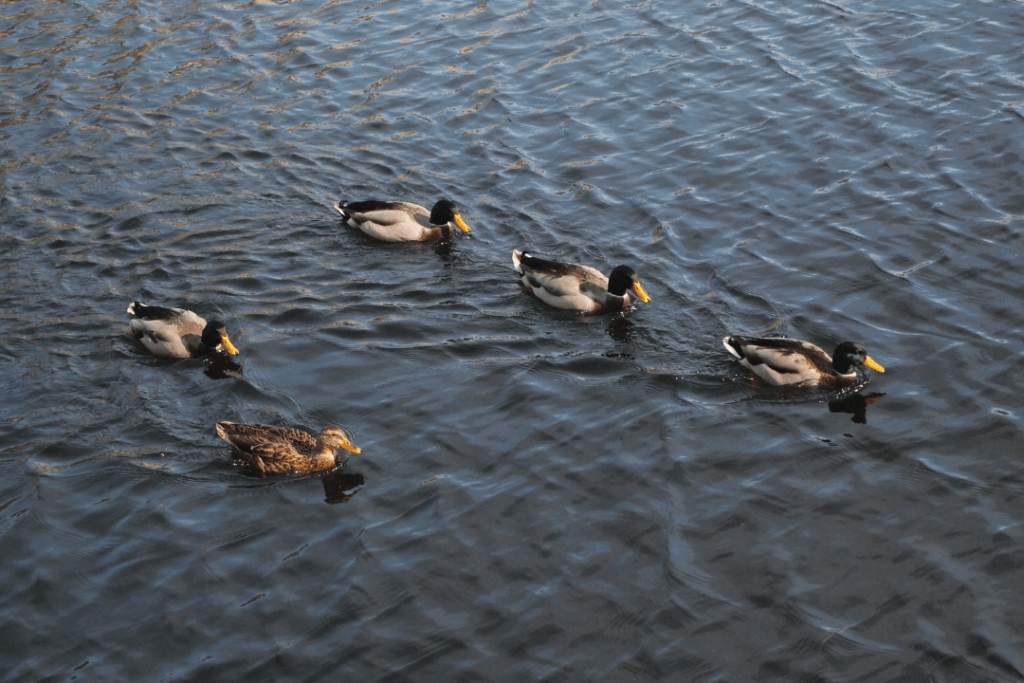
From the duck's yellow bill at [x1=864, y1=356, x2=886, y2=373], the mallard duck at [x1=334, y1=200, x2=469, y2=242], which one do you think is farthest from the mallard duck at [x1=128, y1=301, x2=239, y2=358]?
the duck's yellow bill at [x1=864, y1=356, x2=886, y2=373]

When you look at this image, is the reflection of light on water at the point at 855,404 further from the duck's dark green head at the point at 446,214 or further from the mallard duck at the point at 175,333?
the mallard duck at the point at 175,333

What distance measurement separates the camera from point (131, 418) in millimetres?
10039

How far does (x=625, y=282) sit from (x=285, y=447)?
14.2 ft

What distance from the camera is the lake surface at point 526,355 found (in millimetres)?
7820

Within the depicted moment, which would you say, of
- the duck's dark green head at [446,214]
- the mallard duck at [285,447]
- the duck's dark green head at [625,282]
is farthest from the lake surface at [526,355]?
the duck's dark green head at [625,282]

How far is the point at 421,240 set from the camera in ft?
43.8

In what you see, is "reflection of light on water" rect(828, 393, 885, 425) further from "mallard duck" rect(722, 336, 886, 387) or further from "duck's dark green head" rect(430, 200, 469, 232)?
"duck's dark green head" rect(430, 200, 469, 232)

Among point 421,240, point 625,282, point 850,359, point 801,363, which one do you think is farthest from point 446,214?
point 850,359

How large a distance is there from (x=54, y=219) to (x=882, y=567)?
1105 centimetres

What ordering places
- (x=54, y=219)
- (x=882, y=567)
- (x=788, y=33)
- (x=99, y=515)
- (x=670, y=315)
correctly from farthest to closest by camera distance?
(x=788, y=33) < (x=54, y=219) < (x=670, y=315) < (x=99, y=515) < (x=882, y=567)

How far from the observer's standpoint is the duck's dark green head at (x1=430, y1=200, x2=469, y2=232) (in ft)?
43.3

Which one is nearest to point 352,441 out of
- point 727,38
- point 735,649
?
point 735,649

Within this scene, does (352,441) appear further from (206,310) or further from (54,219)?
(54,219)

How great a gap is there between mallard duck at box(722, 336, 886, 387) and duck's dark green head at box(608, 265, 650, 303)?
1.65 m
